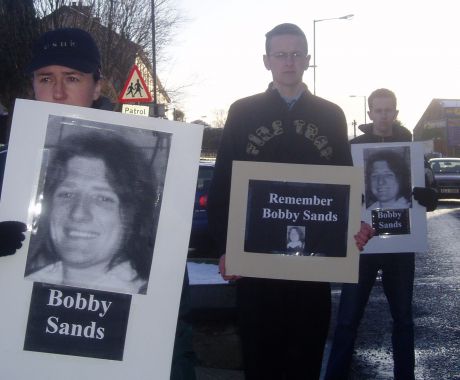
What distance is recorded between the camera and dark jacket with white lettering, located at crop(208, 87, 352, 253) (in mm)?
2811

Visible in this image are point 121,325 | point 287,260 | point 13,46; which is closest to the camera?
point 121,325

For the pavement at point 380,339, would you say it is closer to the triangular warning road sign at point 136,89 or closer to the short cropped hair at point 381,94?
the short cropped hair at point 381,94

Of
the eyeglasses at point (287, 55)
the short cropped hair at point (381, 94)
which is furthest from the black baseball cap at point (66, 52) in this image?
the short cropped hair at point (381, 94)

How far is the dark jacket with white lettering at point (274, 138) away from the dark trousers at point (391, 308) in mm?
1739

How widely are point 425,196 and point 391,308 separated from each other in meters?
0.76

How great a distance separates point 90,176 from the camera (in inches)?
79.0

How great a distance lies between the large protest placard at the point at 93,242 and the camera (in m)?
1.93

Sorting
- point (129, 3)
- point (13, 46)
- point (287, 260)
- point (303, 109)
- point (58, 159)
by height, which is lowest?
point (287, 260)

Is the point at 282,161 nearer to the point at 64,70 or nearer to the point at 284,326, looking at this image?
the point at 284,326

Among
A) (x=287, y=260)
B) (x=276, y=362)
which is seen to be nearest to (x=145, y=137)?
(x=287, y=260)

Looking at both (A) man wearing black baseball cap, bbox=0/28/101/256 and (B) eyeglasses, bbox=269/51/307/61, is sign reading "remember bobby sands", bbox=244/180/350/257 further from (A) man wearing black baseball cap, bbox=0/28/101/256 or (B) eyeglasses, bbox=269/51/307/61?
(A) man wearing black baseball cap, bbox=0/28/101/256

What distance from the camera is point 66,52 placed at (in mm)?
2232

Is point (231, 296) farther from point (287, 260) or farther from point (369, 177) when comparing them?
point (287, 260)

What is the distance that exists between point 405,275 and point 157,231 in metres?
2.75
